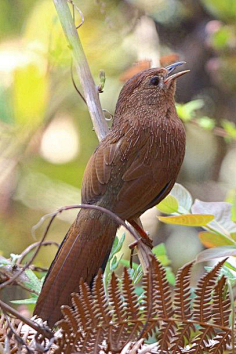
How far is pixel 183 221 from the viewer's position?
123cm

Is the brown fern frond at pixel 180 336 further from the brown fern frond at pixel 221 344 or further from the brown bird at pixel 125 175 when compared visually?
the brown bird at pixel 125 175

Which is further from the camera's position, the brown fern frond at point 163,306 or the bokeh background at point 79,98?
the bokeh background at point 79,98

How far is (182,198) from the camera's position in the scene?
4.89ft

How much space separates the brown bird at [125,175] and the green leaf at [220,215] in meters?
0.25

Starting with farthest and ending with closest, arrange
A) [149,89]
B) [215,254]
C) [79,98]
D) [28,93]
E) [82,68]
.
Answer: [79,98], [28,93], [149,89], [82,68], [215,254]

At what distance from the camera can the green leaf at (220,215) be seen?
4.51ft

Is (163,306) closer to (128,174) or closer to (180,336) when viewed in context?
(180,336)

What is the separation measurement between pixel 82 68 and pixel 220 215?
58cm

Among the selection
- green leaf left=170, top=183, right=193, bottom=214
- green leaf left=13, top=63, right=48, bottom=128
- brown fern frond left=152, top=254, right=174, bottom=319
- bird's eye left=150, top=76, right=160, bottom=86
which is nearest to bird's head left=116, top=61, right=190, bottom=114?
bird's eye left=150, top=76, right=160, bottom=86

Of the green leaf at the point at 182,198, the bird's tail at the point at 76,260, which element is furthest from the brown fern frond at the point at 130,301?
the green leaf at the point at 182,198

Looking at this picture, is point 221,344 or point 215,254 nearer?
point 221,344

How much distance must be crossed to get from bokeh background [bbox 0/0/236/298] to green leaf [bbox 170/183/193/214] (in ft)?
2.16

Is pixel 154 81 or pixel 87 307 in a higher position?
pixel 154 81

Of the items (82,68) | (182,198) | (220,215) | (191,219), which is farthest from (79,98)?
(191,219)
